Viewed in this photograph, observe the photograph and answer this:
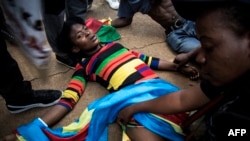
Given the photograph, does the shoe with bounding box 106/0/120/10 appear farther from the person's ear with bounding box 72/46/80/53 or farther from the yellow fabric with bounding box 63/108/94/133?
the yellow fabric with bounding box 63/108/94/133

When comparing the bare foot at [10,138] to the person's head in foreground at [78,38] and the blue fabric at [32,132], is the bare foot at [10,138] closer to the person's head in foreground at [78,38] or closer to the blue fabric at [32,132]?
the blue fabric at [32,132]

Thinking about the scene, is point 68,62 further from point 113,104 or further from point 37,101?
point 113,104

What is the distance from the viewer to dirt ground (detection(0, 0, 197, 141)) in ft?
5.65

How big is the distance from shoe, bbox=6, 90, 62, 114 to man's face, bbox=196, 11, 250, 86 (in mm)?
1113

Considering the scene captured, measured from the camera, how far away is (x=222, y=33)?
0.83 m

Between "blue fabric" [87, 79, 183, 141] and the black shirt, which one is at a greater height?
the black shirt

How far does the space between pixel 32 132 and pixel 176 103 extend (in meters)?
0.80

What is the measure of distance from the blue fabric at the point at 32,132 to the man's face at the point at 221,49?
980 mm

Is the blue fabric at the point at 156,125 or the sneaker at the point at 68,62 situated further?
the sneaker at the point at 68,62

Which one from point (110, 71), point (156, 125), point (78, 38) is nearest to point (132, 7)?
point (78, 38)

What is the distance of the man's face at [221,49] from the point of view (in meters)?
0.83

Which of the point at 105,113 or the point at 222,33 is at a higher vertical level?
the point at 222,33

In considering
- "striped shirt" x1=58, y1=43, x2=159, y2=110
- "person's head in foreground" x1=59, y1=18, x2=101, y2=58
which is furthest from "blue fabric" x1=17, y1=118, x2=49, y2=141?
"person's head in foreground" x1=59, y1=18, x2=101, y2=58

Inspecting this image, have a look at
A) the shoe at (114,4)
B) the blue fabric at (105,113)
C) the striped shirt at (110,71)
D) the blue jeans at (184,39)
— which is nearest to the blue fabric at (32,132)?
the blue fabric at (105,113)
